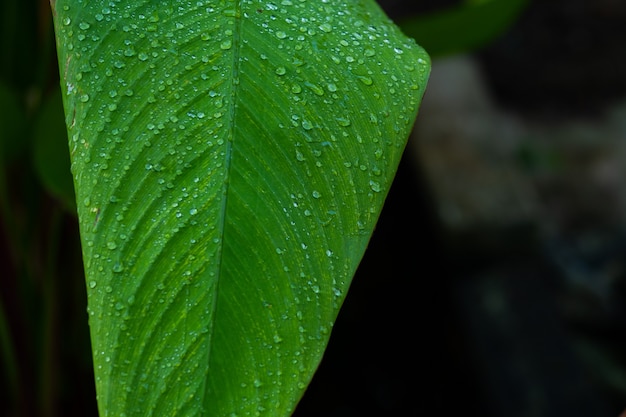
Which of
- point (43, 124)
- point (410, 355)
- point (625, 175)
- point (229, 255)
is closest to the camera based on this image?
point (229, 255)

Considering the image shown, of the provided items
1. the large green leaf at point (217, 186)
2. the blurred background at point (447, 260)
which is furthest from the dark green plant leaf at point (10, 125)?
the large green leaf at point (217, 186)

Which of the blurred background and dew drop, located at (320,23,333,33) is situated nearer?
dew drop, located at (320,23,333,33)

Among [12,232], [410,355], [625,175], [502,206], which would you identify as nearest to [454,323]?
[410,355]

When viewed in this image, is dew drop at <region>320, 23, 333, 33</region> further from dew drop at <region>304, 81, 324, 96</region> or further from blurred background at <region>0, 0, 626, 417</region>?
blurred background at <region>0, 0, 626, 417</region>

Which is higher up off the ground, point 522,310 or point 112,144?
point 112,144

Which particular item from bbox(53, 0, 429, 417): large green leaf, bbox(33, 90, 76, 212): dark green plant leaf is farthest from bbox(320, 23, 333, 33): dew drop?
bbox(33, 90, 76, 212): dark green plant leaf

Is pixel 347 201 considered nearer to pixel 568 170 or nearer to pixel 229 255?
pixel 229 255
